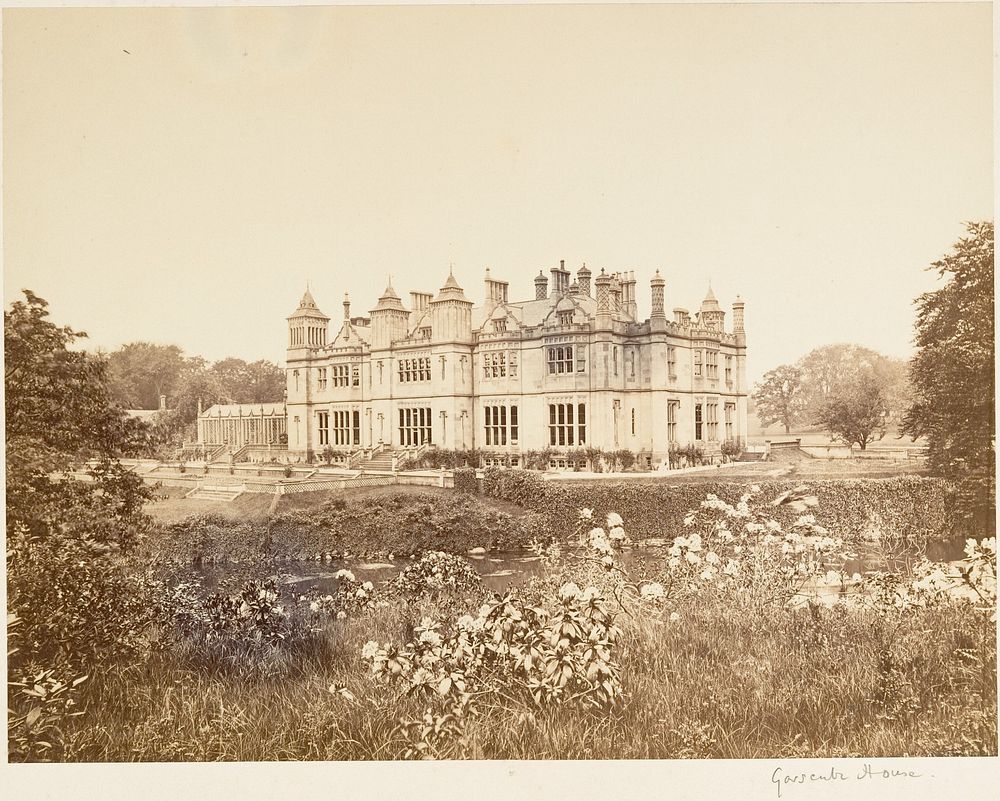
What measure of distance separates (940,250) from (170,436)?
6.26 meters

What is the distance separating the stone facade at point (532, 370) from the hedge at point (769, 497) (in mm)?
355

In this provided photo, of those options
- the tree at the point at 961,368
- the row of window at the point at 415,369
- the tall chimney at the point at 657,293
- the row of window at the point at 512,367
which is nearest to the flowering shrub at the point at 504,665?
the row of window at the point at 512,367

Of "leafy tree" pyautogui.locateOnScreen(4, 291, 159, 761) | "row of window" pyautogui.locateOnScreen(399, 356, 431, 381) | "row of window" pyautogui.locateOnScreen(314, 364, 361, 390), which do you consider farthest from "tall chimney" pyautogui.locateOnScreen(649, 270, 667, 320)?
"leafy tree" pyautogui.locateOnScreen(4, 291, 159, 761)

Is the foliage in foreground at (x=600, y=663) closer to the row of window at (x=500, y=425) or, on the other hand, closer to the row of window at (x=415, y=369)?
the row of window at (x=500, y=425)

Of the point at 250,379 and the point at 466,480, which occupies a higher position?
the point at 250,379

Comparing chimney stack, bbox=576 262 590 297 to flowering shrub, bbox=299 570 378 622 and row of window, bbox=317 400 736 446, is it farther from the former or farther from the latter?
flowering shrub, bbox=299 570 378 622

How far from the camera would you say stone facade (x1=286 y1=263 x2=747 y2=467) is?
5.32 metres

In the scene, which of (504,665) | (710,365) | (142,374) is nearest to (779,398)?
(710,365)

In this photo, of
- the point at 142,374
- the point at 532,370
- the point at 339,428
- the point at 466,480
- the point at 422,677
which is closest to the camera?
the point at 422,677

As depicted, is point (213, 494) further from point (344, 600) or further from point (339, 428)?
point (344, 600)

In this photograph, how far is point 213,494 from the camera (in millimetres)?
5414

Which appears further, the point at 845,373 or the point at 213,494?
the point at 213,494

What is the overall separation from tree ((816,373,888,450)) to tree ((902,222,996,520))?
0.23m

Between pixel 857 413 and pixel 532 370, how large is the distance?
266 cm
